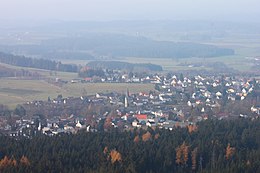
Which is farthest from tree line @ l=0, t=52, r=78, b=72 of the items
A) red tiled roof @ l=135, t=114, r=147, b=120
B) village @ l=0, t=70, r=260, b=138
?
red tiled roof @ l=135, t=114, r=147, b=120

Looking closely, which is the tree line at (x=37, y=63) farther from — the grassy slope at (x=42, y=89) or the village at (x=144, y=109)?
the village at (x=144, y=109)

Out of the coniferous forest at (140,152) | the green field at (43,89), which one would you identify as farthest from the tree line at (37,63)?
the coniferous forest at (140,152)

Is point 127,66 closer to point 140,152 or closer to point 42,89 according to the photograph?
point 42,89

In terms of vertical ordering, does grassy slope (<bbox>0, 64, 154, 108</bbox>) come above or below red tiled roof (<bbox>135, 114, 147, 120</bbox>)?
above

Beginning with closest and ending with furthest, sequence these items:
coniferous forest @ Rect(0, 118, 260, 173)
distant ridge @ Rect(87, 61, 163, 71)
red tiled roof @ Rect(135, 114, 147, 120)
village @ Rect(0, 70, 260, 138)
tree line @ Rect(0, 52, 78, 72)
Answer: coniferous forest @ Rect(0, 118, 260, 173)
village @ Rect(0, 70, 260, 138)
red tiled roof @ Rect(135, 114, 147, 120)
tree line @ Rect(0, 52, 78, 72)
distant ridge @ Rect(87, 61, 163, 71)

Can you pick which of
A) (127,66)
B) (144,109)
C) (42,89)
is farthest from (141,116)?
(127,66)

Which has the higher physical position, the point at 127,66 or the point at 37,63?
the point at 37,63

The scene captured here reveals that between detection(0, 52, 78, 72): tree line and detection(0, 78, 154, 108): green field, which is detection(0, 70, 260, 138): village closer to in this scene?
detection(0, 78, 154, 108): green field
